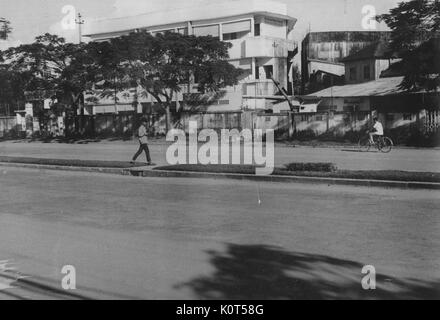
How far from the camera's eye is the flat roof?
44.1m

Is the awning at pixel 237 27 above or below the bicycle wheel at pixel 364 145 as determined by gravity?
above

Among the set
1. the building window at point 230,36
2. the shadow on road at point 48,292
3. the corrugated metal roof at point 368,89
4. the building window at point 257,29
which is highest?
the building window at point 257,29

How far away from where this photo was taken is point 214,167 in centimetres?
1559

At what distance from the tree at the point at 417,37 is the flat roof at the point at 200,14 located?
19.8 m

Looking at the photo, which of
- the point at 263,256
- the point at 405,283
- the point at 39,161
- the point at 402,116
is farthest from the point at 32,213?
the point at 402,116

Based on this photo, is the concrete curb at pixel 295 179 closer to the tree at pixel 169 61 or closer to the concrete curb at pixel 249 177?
the concrete curb at pixel 249 177

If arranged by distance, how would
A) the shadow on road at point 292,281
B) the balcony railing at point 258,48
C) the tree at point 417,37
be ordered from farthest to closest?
the balcony railing at point 258,48, the tree at point 417,37, the shadow on road at point 292,281

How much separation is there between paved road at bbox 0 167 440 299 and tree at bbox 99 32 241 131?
22.3 m

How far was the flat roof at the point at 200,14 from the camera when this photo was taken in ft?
145

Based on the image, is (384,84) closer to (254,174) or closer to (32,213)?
(254,174)

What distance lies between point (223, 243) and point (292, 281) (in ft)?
6.17

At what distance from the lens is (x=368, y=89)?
39.5 m

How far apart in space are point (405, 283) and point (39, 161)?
54.9ft

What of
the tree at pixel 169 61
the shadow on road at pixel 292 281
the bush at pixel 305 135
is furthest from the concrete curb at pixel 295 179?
the tree at pixel 169 61
